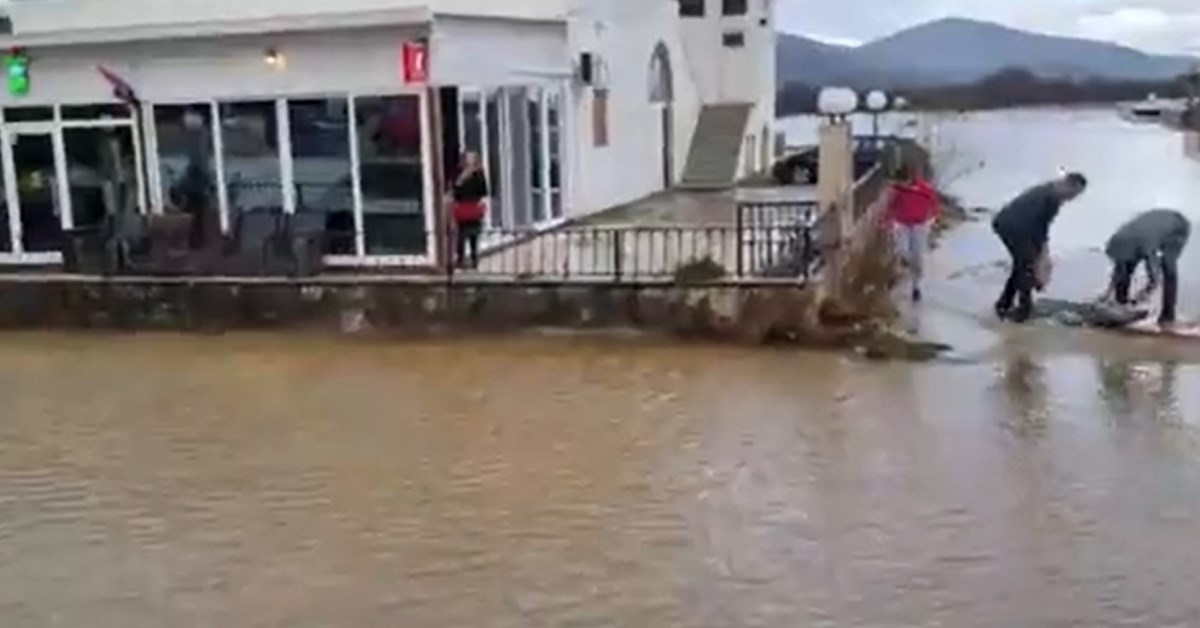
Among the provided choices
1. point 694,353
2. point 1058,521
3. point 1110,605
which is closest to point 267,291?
point 694,353

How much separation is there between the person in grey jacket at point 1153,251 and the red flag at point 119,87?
11413mm

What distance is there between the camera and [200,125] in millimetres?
17172

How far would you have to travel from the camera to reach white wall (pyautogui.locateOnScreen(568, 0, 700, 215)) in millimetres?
21844

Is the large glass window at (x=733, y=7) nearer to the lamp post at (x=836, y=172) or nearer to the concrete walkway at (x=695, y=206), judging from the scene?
the concrete walkway at (x=695, y=206)

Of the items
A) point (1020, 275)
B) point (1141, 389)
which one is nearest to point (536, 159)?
point (1020, 275)

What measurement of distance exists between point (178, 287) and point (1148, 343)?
9988 mm

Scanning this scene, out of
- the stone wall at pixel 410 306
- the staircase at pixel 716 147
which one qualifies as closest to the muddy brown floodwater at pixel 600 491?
the stone wall at pixel 410 306

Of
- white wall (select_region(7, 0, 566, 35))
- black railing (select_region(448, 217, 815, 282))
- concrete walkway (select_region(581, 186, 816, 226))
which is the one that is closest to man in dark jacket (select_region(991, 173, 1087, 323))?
black railing (select_region(448, 217, 815, 282))

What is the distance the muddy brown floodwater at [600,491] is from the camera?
7.05m

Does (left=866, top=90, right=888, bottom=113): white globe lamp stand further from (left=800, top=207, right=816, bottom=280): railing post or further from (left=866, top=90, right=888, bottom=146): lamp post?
(left=800, top=207, right=816, bottom=280): railing post

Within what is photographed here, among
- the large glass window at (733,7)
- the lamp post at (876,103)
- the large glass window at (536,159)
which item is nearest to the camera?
the large glass window at (536,159)

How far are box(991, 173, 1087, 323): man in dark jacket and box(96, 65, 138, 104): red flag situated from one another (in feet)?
33.4

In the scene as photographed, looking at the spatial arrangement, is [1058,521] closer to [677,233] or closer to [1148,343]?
[1148,343]

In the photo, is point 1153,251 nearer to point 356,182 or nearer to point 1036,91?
point 356,182
